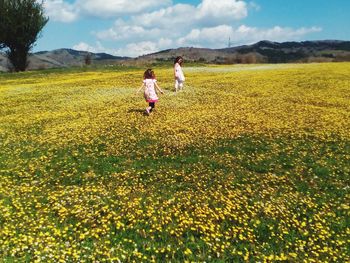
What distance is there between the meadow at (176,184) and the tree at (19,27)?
61.3 metres

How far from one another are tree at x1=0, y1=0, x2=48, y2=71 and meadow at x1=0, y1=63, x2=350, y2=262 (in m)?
61.3

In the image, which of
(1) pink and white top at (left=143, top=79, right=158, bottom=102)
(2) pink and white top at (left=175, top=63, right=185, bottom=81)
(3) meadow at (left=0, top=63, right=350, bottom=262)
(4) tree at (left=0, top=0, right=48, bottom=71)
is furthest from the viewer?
(4) tree at (left=0, top=0, right=48, bottom=71)

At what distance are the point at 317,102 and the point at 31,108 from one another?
25963 mm

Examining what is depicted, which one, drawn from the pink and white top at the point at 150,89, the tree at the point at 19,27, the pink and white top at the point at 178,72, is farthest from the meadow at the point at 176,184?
the tree at the point at 19,27

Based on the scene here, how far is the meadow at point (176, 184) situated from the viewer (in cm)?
1136

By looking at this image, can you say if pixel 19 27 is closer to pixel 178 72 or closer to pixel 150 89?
pixel 178 72

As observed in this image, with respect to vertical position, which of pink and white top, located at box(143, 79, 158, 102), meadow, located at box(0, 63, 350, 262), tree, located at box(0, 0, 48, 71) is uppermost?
tree, located at box(0, 0, 48, 71)

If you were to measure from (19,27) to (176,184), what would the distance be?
3182 inches

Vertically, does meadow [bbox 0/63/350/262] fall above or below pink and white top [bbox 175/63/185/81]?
below

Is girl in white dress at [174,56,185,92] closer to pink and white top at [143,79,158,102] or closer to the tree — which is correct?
pink and white top at [143,79,158,102]

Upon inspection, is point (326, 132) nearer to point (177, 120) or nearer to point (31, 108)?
point (177, 120)

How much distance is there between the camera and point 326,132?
23.5 metres

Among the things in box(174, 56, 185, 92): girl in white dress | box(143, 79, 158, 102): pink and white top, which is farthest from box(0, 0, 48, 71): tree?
box(143, 79, 158, 102): pink and white top

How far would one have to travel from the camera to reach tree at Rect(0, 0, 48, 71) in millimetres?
82188
